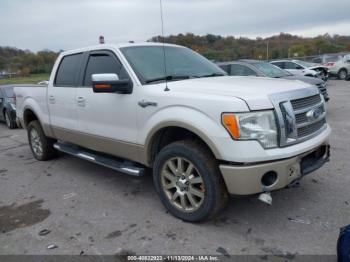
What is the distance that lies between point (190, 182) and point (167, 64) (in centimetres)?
161

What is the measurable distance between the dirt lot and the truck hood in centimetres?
115

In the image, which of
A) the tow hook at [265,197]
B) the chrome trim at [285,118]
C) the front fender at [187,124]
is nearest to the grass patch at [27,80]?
the front fender at [187,124]

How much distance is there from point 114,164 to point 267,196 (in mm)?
2045

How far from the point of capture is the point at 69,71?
206 inches

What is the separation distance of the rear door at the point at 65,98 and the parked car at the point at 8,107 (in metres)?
6.29

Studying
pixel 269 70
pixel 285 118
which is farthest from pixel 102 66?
pixel 269 70

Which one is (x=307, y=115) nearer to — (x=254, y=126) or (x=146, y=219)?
(x=254, y=126)

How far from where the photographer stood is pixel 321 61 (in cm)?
2617

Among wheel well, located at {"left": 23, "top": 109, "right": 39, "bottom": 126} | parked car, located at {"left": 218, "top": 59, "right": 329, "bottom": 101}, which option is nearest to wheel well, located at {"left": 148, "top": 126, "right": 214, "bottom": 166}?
wheel well, located at {"left": 23, "top": 109, "right": 39, "bottom": 126}

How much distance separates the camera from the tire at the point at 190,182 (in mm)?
3252

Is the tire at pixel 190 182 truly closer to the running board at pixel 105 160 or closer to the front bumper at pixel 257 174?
the front bumper at pixel 257 174

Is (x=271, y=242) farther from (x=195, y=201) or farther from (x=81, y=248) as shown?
(x=81, y=248)

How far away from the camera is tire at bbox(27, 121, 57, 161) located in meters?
6.17

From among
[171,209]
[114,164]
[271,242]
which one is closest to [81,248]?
[171,209]
